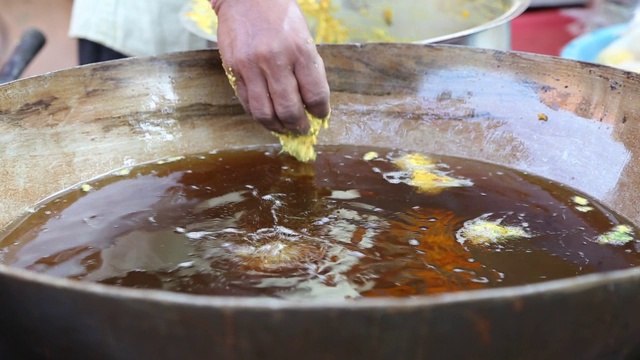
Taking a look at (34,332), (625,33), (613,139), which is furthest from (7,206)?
(625,33)

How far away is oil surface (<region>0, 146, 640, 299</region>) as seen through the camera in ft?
3.47

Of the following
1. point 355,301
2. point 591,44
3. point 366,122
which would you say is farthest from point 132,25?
point 355,301

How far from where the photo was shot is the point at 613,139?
142 cm

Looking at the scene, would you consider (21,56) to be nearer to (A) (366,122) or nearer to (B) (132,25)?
(B) (132,25)

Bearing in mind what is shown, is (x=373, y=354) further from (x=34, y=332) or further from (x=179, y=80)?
(x=179, y=80)

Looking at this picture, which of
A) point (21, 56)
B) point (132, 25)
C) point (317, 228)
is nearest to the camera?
point (317, 228)

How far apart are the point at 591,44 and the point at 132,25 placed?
1.49 meters

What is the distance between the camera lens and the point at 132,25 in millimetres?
2266

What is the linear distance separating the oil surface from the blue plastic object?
2.99 feet

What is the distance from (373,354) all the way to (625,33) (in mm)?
2002

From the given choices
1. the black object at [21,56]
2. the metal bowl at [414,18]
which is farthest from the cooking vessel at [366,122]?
the black object at [21,56]

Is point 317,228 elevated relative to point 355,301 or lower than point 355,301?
lower

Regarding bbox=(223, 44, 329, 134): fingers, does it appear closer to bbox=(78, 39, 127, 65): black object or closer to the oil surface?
the oil surface

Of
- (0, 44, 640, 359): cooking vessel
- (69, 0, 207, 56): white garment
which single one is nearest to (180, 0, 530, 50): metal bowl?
(0, 44, 640, 359): cooking vessel
